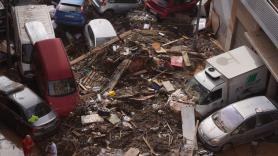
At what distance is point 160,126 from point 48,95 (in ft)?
14.5

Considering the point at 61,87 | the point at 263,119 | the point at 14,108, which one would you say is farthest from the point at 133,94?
the point at 263,119

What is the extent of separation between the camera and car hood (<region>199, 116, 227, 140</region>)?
56.4 feet

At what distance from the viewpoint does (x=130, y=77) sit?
65.5 ft

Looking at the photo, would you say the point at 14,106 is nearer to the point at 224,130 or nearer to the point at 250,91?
the point at 224,130

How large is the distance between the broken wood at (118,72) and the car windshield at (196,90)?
2.70 meters

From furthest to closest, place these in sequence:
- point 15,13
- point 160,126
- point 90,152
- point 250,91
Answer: point 15,13, point 250,91, point 160,126, point 90,152

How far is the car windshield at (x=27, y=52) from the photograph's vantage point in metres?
20.4

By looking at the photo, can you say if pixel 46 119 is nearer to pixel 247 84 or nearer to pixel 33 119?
pixel 33 119

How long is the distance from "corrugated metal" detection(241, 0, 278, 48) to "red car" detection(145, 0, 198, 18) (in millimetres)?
6101

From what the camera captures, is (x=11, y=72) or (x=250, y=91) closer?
(x=250, y=91)

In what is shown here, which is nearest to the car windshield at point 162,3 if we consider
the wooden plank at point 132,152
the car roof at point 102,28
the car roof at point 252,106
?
the car roof at point 102,28

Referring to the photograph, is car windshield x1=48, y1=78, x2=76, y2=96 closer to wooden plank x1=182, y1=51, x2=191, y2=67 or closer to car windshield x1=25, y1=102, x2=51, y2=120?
car windshield x1=25, y1=102, x2=51, y2=120

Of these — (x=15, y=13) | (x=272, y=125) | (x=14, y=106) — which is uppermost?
(x=15, y=13)

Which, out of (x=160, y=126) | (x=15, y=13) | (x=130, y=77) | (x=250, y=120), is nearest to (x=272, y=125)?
(x=250, y=120)
